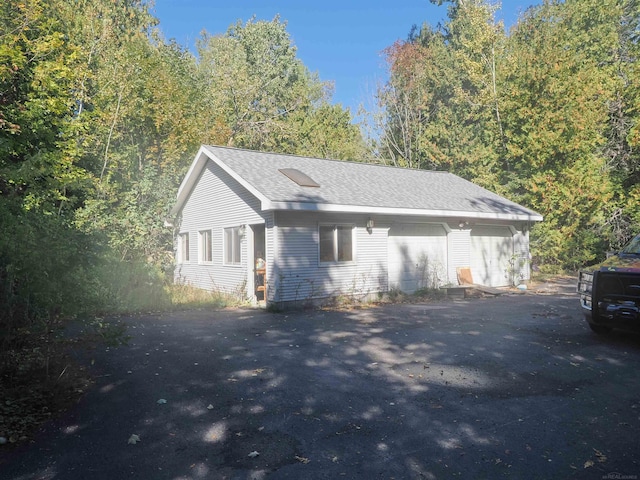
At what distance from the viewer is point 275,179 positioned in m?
13.1

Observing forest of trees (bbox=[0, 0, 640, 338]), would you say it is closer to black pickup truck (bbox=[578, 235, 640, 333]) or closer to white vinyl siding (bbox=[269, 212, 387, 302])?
white vinyl siding (bbox=[269, 212, 387, 302])

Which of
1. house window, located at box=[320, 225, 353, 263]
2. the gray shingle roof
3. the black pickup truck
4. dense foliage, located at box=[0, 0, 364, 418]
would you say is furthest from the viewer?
house window, located at box=[320, 225, 353, 263]

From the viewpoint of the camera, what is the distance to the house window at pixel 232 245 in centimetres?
1387

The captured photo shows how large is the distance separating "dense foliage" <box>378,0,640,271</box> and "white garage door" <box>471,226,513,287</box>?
4556mm

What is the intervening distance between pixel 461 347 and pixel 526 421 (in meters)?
3.15

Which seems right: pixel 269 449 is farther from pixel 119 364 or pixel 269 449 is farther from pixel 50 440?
pixel 119 364

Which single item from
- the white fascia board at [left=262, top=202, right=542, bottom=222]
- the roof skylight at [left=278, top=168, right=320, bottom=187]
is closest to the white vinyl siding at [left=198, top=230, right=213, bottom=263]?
the roof skylight at [left=278, top=168, right=320, bottom=187]

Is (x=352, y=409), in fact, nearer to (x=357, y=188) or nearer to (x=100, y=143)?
(x=357, y=188)

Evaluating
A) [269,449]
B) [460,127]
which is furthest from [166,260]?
[460,127]

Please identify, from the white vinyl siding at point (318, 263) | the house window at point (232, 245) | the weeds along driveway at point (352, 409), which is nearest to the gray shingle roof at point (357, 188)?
the white vinyl siding at point (318, 263)

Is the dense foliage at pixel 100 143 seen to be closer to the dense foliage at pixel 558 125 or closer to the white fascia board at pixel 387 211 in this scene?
the white fascia board at pixel 387 211

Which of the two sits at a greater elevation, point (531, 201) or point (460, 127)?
point (460, 127)

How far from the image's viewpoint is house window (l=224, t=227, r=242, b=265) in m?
13.9

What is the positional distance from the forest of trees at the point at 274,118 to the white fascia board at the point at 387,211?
428 cm
